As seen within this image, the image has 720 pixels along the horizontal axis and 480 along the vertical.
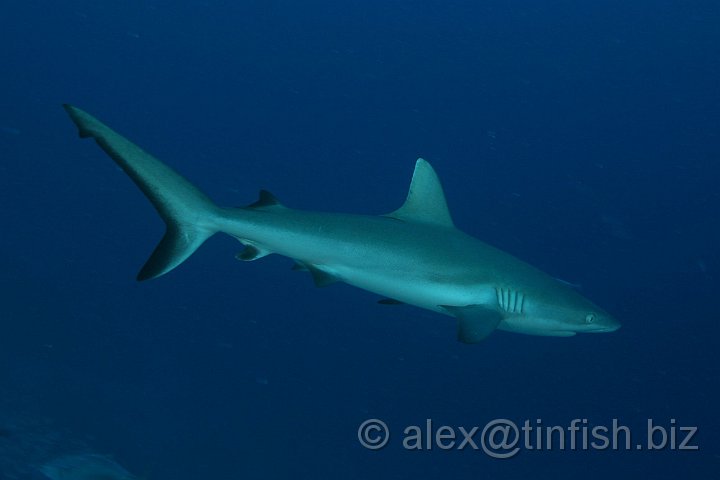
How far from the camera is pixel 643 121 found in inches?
660

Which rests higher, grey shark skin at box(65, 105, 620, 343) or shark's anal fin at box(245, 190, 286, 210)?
shark's anal fin at box(245, 190, 286, 210)

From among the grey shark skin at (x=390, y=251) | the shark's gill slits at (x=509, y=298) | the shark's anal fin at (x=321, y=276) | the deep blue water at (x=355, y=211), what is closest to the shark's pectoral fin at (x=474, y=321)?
the grey shark skin at (x=390, y=251)

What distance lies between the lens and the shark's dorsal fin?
5027 mm

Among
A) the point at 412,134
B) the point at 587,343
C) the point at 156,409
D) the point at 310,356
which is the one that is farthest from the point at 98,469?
the point at 412,134

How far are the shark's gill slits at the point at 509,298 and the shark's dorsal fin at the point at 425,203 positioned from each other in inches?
28.7

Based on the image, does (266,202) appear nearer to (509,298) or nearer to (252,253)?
(252,253)

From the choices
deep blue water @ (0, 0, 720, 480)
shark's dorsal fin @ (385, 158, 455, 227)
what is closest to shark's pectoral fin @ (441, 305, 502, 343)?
shark's dorsal fin @ (385, 158, 455, 227)

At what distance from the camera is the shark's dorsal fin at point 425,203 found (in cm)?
503

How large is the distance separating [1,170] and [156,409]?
1109 centimetres

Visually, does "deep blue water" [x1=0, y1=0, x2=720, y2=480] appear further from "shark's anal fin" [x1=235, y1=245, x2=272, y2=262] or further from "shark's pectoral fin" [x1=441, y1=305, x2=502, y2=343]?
"shark's anal fin" [x1=235, y1=245, x2=272, y2=262]

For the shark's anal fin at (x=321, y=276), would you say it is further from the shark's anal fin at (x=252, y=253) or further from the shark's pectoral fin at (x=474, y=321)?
the shark's pectoral fin at (x=474, y=321)

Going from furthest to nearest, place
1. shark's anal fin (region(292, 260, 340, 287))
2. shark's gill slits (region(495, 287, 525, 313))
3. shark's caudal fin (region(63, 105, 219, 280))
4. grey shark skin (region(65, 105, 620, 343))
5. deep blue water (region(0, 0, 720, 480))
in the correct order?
deep blue water (region(0, 0, 720, 480)) < shark's gill slits (region(495, 287, 525, 313)) < shark's anal fin (region(292, 260, 340, 287)) < grey shark skin (region(65, 105, 620, 343)) < shark's caudal fin (region(63, 105, 219, 280))

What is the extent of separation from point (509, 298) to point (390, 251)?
1.06 m

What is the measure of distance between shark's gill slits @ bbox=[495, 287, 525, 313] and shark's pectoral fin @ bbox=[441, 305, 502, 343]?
4.3 inches
